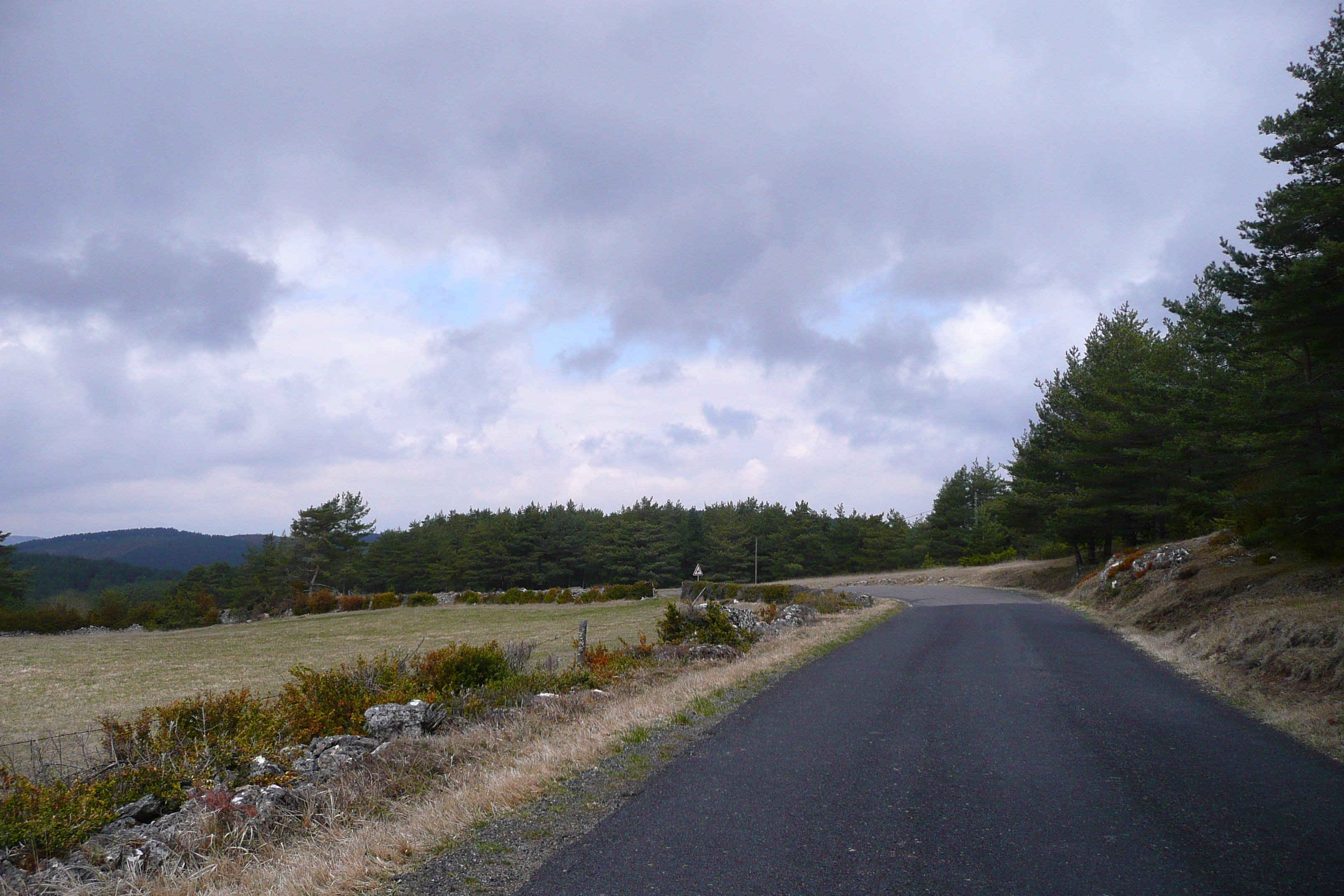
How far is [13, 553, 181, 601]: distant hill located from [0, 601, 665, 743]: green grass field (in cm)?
14606

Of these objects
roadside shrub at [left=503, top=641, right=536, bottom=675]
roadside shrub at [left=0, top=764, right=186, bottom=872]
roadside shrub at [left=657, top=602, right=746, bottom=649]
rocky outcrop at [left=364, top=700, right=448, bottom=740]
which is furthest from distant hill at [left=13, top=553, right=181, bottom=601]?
roadside shrub at [left=0, top=764, right=186, bottom=872]

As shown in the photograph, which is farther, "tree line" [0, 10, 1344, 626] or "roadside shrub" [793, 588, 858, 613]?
"roadside shrub" [793, 588, 858, 613]

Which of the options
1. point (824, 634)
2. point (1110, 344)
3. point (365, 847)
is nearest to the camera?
point (365, 847)

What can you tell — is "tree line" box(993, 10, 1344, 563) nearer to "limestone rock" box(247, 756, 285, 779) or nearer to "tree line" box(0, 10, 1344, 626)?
"tree line" box(0, 10, 1344, 626)

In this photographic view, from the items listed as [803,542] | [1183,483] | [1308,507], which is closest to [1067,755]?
[1308,507]

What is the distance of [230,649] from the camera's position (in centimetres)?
3372

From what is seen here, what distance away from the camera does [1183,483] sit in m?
29.8

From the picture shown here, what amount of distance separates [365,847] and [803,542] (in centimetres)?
8362

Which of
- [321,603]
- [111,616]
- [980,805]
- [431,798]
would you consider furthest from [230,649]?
[111,616]

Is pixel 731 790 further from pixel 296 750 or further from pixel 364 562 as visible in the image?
pixel 364 562

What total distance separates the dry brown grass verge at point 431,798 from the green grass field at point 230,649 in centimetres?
1030

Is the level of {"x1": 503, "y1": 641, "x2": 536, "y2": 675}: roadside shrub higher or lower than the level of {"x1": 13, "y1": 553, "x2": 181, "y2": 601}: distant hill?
higher

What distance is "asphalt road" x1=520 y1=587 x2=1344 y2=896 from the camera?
436cm

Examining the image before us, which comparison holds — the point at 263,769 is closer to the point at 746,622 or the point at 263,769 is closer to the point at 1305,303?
the point at 746,622
